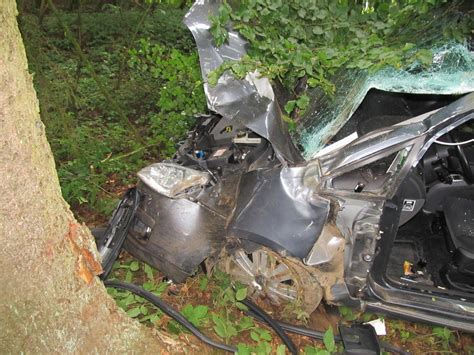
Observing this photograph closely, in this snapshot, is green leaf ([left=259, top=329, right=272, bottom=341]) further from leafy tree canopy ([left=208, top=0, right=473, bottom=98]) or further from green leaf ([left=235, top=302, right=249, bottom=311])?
leafy tree canopy ([left=208, top=0, right=473, bottom=98])

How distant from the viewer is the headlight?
2.89 meters

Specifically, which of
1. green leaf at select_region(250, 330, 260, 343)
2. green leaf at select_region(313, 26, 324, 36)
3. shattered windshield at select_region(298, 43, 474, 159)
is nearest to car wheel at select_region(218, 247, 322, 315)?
green leaf at select_region(250, 330, 260, 343)

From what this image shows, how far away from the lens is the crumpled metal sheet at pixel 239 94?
8.58 feet

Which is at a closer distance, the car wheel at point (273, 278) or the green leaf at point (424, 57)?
the green leaf at point (424, 57)

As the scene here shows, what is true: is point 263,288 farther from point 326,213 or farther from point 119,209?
point 119,209

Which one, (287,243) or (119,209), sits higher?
(287,243)

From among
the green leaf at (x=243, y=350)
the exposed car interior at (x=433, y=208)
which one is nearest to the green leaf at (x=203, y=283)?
the green leaf at (x=243, y=350)

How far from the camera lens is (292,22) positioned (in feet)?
9.64

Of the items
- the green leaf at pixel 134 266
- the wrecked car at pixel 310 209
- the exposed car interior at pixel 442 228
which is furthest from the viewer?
the green leaf at pixel 134 266

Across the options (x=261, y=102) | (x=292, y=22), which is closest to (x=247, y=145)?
(x=261, y=102)

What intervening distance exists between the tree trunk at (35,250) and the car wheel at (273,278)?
1.01 m

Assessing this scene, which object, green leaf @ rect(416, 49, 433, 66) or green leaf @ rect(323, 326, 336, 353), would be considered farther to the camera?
green leaf @ rect(323, 326, 336, 353)

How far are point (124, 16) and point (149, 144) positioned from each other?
3621 mm

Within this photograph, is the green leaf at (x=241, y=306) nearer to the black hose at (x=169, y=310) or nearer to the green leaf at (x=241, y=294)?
the green leaf at (x=241, y=294)
